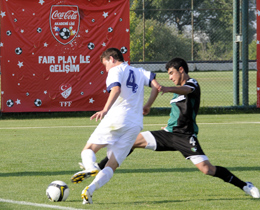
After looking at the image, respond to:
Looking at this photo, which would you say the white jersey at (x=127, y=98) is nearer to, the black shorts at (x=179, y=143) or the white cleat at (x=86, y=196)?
the black shorts at (x=179, y=143)

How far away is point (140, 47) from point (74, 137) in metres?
23.1

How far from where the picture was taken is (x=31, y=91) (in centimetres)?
1414

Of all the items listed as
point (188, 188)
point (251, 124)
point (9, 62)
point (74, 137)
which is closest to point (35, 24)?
point (9, 62)

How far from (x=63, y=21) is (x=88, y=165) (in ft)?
31.1

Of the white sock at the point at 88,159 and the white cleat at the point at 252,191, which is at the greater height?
the white sock at the point at 88,159

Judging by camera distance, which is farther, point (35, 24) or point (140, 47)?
point (140, 47)

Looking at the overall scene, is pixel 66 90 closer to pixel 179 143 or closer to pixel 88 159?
pixel 179 143

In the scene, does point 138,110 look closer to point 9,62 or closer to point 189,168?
point 189,168

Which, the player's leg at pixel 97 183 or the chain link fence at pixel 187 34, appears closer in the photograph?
the player's leg at pixel 97 183

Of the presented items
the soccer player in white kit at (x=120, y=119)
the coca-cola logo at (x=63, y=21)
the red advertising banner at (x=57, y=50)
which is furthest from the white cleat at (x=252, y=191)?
the coca-cola logo at (x=63, y=21)

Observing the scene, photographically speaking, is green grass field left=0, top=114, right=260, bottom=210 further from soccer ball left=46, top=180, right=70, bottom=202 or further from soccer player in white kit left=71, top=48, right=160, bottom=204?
soccer player in white kit left=71, top=48, right=160, bottom=204

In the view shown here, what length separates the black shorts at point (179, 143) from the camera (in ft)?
18.9

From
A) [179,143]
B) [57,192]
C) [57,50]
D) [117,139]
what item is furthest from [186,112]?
[57,50]

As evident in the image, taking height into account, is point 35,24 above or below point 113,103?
above
